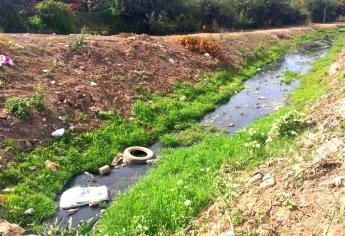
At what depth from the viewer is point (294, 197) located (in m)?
6.91

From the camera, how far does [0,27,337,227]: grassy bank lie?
7918 millimetres

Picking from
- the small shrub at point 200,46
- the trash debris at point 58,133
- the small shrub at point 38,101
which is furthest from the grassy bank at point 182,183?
the small shrub at point 200,46

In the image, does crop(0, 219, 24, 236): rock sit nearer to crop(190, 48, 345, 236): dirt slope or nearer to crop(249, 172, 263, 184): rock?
crop(190, 48, 345, 236): dirt slope

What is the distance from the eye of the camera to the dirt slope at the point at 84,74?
11.6 metres

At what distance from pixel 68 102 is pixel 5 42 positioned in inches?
132

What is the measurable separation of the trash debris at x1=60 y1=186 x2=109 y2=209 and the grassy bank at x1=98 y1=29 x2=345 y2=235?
1.71 feet

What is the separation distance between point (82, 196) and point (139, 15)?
60.2 feet

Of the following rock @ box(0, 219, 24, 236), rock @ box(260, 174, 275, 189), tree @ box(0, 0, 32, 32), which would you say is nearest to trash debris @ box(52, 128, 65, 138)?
rock @ box(0, 219, 24, 236)

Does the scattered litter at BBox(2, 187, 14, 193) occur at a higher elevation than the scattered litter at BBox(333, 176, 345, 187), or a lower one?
lower

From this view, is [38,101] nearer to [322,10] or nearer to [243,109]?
[243,109]

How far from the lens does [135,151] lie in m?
11.5

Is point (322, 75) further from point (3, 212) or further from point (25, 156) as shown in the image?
point (3, 212)

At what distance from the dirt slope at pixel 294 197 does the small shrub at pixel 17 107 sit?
5.53m

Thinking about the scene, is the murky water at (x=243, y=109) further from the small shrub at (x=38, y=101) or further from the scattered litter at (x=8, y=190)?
the small shrub at (x=38, y=101)
